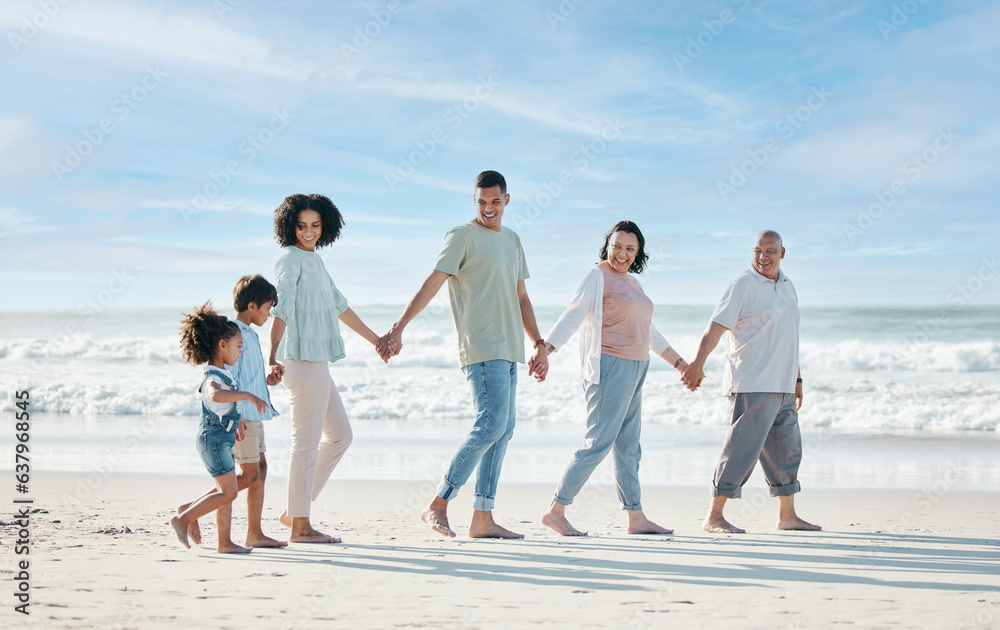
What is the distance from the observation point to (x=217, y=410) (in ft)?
12.0

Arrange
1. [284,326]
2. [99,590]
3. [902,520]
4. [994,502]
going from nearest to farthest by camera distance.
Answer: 1. [99,590]
2. [284,326]
3. [902,520]
4. [994,502]

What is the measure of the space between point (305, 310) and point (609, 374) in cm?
163

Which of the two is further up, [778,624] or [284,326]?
[284,326]

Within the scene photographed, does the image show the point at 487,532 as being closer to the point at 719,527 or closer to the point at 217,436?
the point at 719,527

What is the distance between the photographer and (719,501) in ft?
15.2

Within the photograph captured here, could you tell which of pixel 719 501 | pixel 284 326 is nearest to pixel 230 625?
pixel 284 326

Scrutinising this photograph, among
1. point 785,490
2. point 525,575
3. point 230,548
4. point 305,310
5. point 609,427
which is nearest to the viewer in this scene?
point 525,575

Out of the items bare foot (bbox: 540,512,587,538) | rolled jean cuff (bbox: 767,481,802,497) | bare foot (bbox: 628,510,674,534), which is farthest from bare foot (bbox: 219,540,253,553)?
rolled jean cuff (bbox: 767,481,802,497)

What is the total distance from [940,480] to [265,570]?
18.7 feet

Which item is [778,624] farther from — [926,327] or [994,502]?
[926,327]

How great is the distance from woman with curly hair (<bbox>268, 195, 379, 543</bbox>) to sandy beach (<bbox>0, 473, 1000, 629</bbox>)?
371 millimetres

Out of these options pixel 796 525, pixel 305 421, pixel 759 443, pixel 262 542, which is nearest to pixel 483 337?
pixel 305 421

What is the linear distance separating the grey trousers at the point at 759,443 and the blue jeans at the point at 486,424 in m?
1.24

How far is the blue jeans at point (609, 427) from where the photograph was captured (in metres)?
4.43
